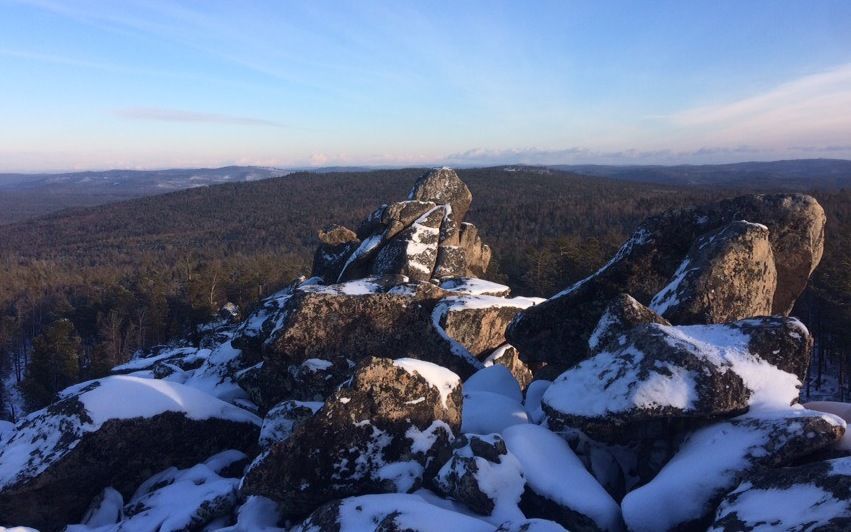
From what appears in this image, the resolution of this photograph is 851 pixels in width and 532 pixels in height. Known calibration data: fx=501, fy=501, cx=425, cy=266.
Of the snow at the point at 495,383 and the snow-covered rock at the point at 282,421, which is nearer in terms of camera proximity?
the snow-covered rock at the point at 282,421

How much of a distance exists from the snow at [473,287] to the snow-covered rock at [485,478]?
9137 mm

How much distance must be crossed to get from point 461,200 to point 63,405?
19923 millimetres

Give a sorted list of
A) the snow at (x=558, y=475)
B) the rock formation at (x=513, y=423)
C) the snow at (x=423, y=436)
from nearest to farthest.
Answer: the rock formation at (x=513, y=423) → the snow at (x=558, y=475) → the snow at (x=423, y=436)

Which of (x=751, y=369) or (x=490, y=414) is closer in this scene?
(x=751, y=369)

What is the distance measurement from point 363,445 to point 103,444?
517cm

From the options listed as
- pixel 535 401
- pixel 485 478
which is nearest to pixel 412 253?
pixel 535 401

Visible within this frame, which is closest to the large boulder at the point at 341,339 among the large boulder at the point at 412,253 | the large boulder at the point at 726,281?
the large boulder at the point at 726,281

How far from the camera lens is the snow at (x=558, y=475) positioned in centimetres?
652

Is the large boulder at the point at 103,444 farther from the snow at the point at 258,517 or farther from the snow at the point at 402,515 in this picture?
the snow at the point at 402,515

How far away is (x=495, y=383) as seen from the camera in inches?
444

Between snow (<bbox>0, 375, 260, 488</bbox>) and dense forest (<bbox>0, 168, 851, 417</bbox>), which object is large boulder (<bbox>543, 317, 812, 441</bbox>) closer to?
snow (<bbox>0, 375, 260, 488</bbox>)

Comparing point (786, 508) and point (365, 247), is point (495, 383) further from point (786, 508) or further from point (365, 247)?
point (365, 247)

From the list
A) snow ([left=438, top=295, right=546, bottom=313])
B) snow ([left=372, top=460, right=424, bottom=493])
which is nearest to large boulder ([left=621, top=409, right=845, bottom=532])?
snow ([left=372, top=460, right=424, bottom=493])

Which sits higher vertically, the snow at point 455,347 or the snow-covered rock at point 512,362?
the snow at point 455,347
